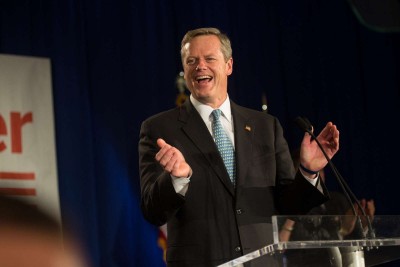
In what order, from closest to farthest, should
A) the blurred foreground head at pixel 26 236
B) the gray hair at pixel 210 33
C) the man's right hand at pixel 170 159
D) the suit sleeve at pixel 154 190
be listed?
the blurred foreground head at pixel 26 236, the man's right hand at pixel 170 159, the suit sleeve at pixel 154 190, the gray hair at pixel 210 33

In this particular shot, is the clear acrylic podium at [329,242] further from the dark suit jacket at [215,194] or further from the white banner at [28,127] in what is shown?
the white banner at [28,127]

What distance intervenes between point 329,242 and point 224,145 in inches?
36.1

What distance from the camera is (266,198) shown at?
8.07ft

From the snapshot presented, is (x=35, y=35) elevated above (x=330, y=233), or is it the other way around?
Answer: (x=35, y=35)

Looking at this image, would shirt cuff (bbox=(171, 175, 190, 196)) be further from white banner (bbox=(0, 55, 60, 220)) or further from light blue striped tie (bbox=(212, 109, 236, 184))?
white banner (bbox=(0, 55, 60, 220))

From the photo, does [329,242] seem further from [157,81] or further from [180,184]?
[157,81]

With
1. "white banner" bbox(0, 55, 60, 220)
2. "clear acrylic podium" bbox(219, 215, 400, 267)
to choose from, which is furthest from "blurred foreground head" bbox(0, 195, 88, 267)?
"white banner" bbox(0, 55, 60, 220)

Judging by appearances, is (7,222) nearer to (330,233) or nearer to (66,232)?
(330,233)

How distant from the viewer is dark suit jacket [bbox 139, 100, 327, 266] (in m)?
2.34

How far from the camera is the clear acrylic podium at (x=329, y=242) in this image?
1.61 meters

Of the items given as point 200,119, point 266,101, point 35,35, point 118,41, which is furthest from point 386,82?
point 200,119

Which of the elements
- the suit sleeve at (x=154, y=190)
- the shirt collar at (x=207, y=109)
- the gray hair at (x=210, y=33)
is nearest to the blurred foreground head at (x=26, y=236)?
the suit sleeve at (x=154, y=190)

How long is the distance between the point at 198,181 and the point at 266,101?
10.9ft

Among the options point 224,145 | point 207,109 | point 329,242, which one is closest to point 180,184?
point 224,145
